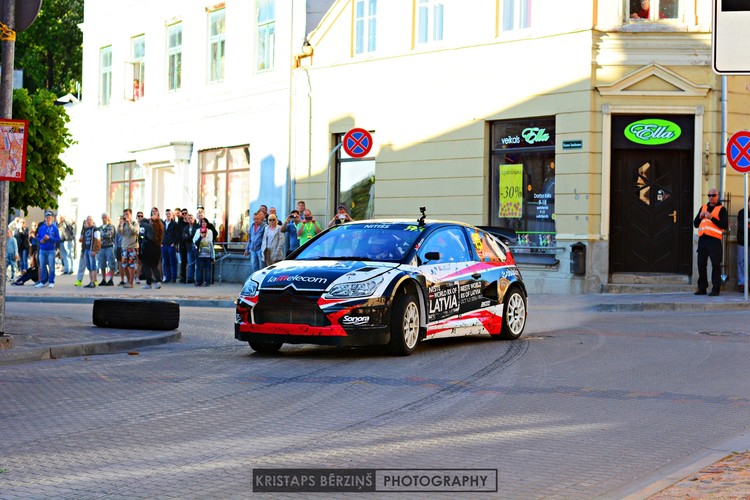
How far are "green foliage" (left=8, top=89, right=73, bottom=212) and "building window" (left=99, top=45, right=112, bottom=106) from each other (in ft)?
Answer: 79.0

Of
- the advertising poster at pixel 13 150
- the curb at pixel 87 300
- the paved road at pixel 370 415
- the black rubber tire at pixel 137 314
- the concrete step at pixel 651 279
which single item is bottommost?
the paved road at pixel 370 415

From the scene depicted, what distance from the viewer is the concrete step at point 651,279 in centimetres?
2348

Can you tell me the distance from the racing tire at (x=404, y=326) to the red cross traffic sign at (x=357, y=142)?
1069 cm

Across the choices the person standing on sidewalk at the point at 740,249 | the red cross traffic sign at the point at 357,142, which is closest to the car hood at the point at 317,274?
the red cross traffic sign at the point at 357,142

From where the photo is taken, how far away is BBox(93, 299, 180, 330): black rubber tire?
1574 centimetres

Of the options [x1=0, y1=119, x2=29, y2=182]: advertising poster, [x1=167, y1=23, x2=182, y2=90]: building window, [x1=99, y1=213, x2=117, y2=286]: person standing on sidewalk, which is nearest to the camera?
A: [x1=0, y1=119, x2=29, y2=182]: advertising poster

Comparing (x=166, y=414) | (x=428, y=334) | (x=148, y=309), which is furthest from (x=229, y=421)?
(x=148, y=309)

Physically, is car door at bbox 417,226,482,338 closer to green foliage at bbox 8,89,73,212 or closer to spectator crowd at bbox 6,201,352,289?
green foliage at bbox 8,89,73,212

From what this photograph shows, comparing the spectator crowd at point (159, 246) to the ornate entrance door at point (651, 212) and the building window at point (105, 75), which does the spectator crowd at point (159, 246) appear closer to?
the ornate entrance door at point (651, 212)

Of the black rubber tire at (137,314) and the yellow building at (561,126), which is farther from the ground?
the yellow building at (561,126)

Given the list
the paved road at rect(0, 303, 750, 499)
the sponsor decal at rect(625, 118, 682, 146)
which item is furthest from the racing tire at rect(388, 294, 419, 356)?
the sponsor decal at rect(625, 118, 682, 146)

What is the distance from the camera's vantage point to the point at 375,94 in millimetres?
28266

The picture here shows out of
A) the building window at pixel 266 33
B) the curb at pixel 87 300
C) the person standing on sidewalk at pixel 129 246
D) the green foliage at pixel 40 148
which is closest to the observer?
the green foliage at pixel 40 148

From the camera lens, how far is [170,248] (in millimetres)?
31141
